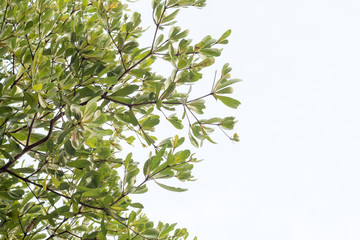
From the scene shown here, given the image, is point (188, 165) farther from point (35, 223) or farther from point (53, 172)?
point (35, 223)

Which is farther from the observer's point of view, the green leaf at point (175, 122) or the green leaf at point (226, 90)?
the green leaf at point (175, 122)

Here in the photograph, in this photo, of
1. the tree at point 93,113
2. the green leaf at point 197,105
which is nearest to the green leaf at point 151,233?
the tree at point 93,113

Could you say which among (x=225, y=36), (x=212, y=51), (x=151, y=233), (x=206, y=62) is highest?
(x=225, y=36)

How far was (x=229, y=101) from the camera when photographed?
6.86 feet

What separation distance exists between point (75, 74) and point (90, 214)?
86 cm

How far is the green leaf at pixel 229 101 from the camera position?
6.81 ft

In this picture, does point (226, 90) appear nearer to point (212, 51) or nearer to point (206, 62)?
point (206, 62)

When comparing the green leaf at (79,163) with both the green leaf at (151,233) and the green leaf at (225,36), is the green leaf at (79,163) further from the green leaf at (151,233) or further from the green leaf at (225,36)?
the green leaf at (225,36)

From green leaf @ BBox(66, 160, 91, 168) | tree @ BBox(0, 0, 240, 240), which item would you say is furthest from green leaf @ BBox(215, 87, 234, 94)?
green leaf @ BBox(66, 160, 91, 168)

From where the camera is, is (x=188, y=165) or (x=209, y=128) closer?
(x=188, y=165)

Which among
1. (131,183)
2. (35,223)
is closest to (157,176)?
(131,183)

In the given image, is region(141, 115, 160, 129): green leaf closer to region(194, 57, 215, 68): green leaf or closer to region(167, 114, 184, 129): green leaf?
region(167, 114, 184, 129): green leaf

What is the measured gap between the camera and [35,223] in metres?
2.31

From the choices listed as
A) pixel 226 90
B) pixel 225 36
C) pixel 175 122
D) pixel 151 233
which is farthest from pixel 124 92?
pixel 151 233
